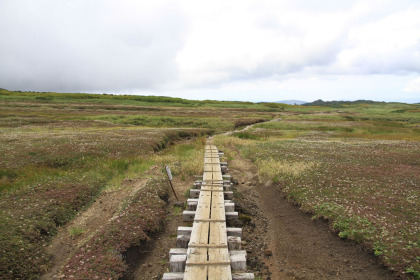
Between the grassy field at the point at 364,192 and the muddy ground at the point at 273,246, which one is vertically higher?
the grassy field at the point at 364,192

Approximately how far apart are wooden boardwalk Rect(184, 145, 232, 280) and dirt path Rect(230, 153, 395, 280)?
1802 mm

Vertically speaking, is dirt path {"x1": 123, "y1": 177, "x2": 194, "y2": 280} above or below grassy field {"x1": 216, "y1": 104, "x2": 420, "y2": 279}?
below

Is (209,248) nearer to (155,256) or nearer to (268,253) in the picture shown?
(155,256)

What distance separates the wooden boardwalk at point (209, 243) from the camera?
6874mm

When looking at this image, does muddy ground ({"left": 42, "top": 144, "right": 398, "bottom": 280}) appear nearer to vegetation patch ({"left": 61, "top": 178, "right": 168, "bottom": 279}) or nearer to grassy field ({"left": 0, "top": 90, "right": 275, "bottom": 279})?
vegetation patch ({"left": 61, "top": 178, "right": 168, "bottom": 279})

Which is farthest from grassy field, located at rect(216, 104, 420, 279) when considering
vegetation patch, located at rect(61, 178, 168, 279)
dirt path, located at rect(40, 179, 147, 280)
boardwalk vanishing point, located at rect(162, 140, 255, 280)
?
dirt path, located at rect(40, 179, 147, 280)

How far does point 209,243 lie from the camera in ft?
27.1

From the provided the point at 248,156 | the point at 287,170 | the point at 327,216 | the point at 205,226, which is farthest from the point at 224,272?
the point at 248,156

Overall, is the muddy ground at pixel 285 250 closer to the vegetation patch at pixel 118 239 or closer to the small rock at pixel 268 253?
the small rock at pixel 268 253

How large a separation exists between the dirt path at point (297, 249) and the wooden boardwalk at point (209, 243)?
1802 millimetres

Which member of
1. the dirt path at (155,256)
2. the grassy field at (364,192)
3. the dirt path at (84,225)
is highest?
the grassy field at (364,192)

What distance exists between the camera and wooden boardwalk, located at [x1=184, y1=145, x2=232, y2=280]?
6.87 m

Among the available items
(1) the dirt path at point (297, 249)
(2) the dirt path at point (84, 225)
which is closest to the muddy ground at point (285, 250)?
(1) the dirt path at point (297, 249)

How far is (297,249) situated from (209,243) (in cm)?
399
